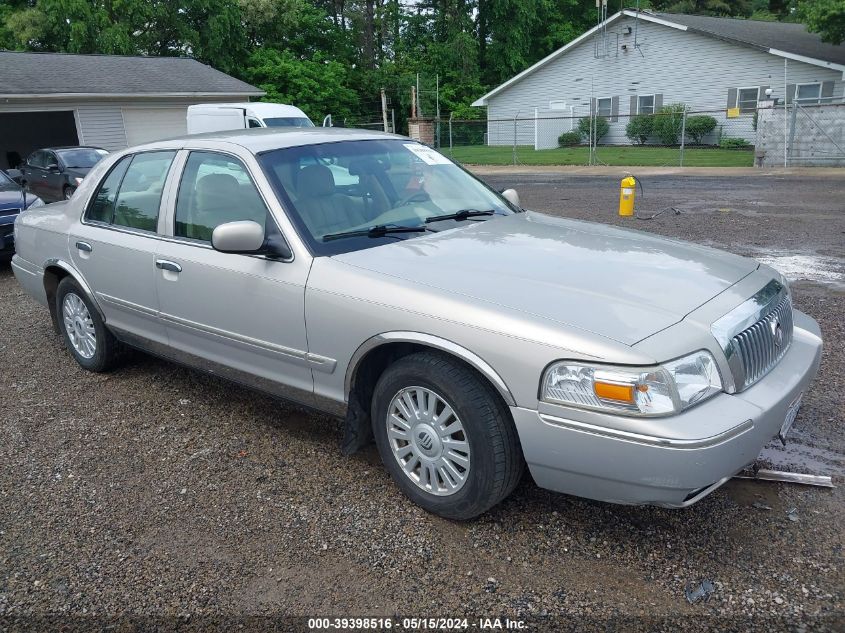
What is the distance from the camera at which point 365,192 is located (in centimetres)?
391

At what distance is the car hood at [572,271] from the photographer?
2812mm

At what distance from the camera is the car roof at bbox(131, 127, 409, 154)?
4016mm

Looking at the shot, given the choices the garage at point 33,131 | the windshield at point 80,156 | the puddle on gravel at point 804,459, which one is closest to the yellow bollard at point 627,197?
the puddle on gravel at point 804,459

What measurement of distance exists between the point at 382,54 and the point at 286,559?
4826cm

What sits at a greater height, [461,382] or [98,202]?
[98,202]

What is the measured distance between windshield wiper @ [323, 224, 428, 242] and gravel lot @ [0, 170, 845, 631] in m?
1.22

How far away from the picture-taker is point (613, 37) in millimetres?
32625

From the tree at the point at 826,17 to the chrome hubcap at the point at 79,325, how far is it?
23.9 m

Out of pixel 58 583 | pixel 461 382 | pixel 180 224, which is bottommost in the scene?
pixel 58 583

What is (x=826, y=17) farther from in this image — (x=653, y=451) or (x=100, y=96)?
(x=653, y=451)

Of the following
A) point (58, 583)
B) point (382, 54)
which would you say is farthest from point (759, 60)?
point (58, 583)

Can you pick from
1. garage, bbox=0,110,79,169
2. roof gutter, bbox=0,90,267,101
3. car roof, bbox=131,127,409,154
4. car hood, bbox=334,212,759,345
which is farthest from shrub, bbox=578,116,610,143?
A: car hood, bbox=334,212,759,345

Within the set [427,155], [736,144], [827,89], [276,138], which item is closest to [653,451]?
[427,155]

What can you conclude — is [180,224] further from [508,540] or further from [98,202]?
[508,540]
